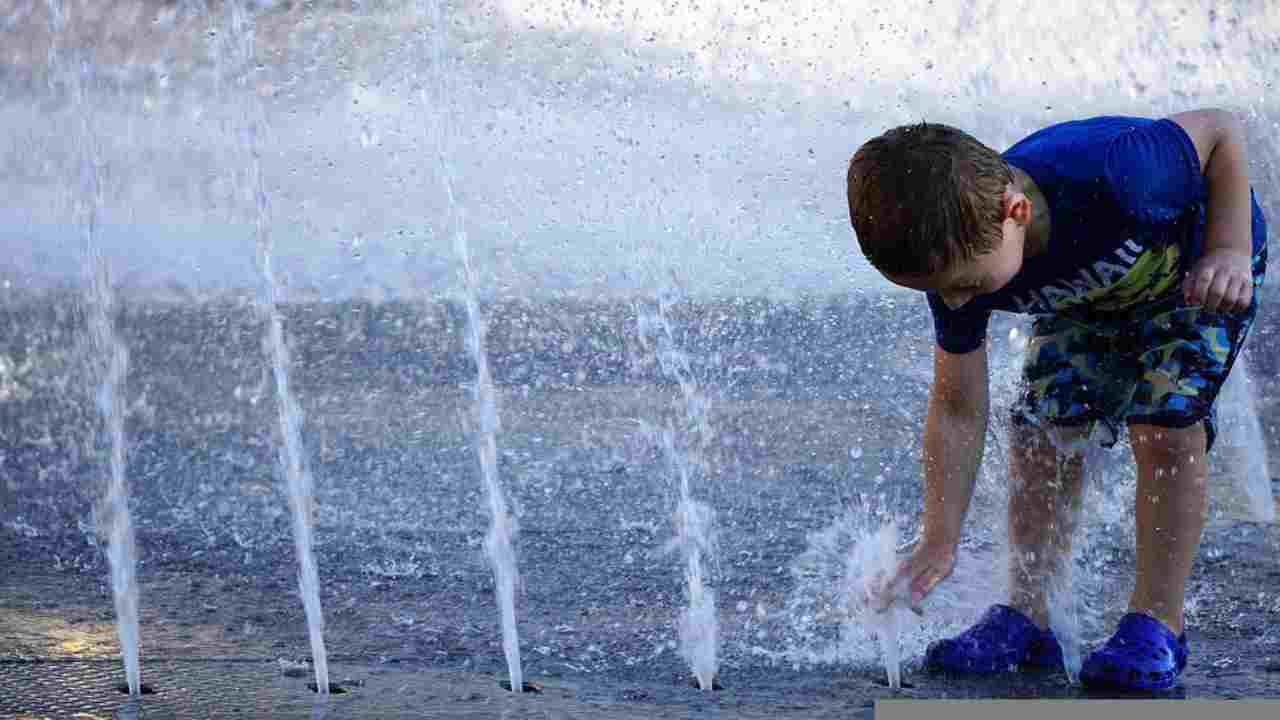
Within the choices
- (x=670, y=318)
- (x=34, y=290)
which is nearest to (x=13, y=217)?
(x=34, y=290)

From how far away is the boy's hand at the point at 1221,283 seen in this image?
87.0 inches

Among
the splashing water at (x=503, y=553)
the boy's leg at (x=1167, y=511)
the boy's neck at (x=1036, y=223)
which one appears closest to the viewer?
the boy's neck at (x=1036, y=223)

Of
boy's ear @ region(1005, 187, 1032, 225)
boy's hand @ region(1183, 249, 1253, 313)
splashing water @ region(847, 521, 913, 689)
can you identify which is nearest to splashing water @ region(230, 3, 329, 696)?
splashing water @ region(847, 521, 913, 689)

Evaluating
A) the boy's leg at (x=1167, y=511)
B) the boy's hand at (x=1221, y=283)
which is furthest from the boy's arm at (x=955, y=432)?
the boy's hand at (x=1221, y=283)

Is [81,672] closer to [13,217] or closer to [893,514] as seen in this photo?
[893,514]

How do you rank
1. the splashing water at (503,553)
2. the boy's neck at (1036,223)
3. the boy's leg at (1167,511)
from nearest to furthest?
the boy's neck at (1036,223)
the boy's leg at (1167,511)
the splashing water at (503,553)

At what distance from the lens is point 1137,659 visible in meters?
2.40

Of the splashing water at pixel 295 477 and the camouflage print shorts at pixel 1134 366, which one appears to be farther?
the splashing water at pixel 295 477

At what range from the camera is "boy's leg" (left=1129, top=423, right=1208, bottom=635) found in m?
2.45

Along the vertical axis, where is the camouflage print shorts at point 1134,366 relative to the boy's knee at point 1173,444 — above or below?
above

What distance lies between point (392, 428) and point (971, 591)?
239 cm

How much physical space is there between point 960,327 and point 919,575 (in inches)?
14.6

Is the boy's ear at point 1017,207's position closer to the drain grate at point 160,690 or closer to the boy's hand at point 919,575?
the boy's hand at point 919,575

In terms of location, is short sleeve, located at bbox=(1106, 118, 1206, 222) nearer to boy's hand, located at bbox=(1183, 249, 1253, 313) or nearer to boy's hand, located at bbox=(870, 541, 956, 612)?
boy's hand, located at bbox=(1183, 249, 1253, 313)
